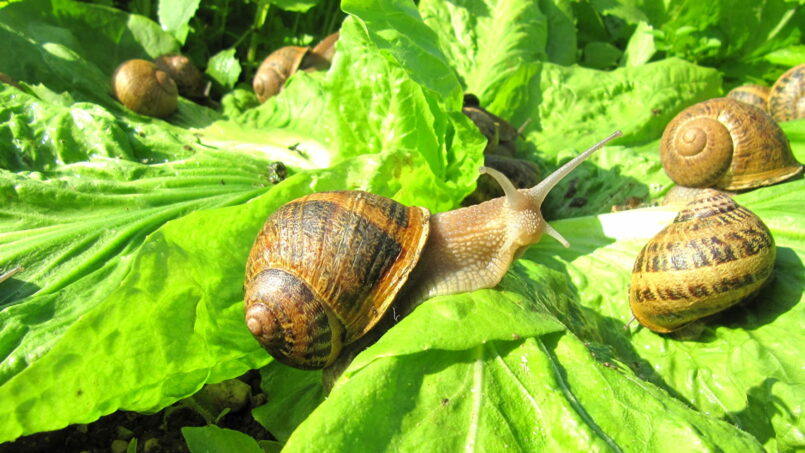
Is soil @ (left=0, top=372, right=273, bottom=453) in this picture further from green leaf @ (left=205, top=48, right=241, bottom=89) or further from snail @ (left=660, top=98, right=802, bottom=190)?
green leaf @ (left=205, top=48, right=241, bottom=89)

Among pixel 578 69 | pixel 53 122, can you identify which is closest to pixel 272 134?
pixel 53 122

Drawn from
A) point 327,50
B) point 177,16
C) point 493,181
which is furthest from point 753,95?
point 177,16

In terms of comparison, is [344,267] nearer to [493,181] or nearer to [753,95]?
[493,181]

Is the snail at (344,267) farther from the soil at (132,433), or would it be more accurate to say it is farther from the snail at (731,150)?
the snail at (731,150)

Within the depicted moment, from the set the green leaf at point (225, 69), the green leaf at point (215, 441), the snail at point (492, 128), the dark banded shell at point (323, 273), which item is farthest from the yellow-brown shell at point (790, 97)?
the green leaf at point (225, 69)

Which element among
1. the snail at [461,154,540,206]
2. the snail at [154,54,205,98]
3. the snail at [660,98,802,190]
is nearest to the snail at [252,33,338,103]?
the snail at [154,54,205,98]

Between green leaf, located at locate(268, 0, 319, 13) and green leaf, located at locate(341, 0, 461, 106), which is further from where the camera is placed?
green leaf, located at locate(268, 0, 319, 13)

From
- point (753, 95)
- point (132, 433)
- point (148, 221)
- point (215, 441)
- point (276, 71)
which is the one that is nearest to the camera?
point (215, 441)
